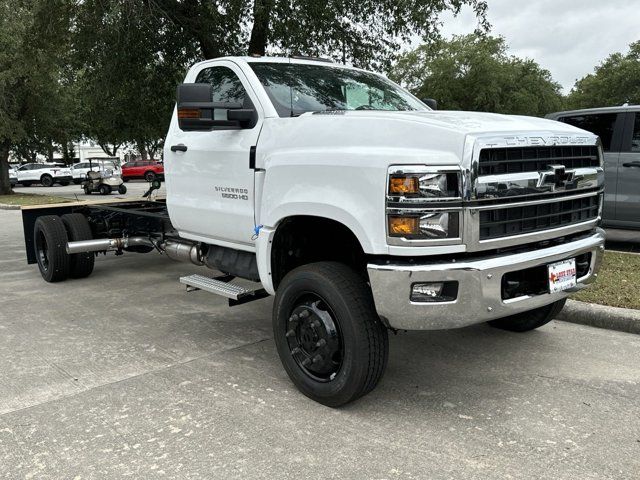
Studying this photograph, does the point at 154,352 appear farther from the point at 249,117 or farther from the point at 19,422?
the point at 249,117

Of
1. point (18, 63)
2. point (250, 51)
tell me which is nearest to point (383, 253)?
point (250, 51)

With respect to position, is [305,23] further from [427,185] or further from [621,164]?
[427,185]

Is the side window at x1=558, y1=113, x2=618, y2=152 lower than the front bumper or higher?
higher

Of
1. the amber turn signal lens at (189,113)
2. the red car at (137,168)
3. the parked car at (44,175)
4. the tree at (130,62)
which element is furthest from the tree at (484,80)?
the amber turn signal lens at (189,113)

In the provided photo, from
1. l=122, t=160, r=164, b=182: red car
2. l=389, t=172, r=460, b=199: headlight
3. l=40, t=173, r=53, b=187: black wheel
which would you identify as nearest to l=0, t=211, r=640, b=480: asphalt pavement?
l=389, t=172, r=460, b=199: headlight

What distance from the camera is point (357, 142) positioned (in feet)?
10.6

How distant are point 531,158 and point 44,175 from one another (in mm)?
38776

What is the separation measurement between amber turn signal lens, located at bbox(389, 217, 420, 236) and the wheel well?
74 cm

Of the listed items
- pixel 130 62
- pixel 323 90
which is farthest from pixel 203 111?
pixel 130 62

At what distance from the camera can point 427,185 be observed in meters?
2.92

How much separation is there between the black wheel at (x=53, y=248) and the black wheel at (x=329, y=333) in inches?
163

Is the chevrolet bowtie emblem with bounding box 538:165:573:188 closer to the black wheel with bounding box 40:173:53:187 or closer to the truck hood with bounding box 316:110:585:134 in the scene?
the truck hood with bounding box 316:110:585:134

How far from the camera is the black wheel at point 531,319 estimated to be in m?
4.42

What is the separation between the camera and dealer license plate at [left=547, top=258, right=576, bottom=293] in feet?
11.0
